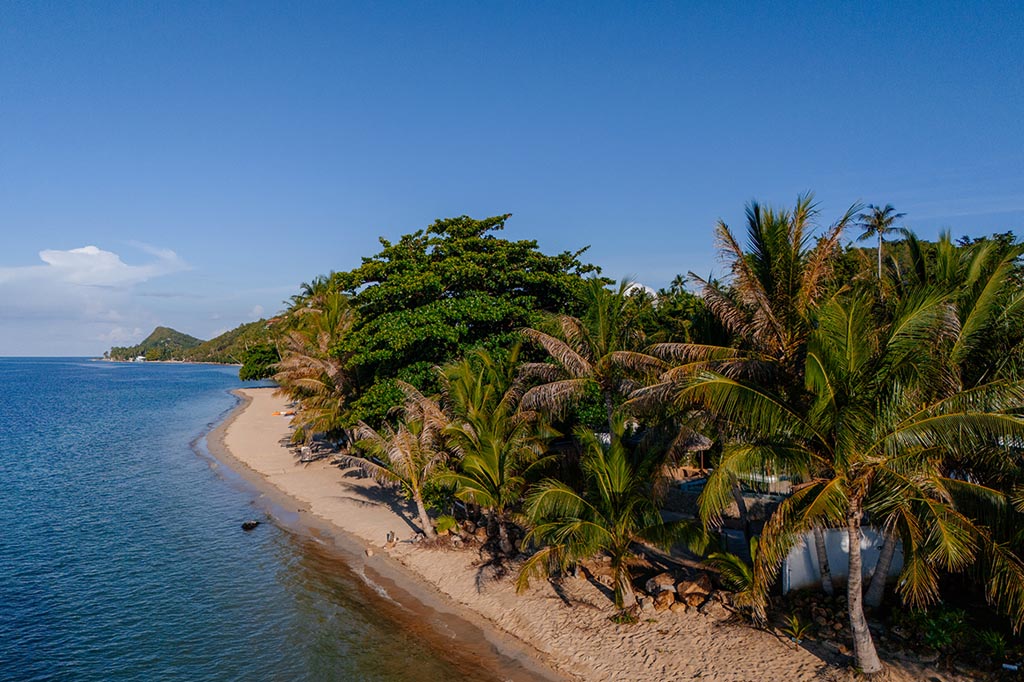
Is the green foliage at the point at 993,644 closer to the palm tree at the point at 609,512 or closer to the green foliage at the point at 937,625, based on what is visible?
the green foliage at the point at 937,625

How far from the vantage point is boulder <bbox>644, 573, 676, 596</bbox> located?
13.4m

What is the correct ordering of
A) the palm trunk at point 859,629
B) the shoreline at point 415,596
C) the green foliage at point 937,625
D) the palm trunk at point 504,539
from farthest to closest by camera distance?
1. the palm trunk at point 504,539
2. the shoreline at point 415,596
3. the green foliage at point 937,625
4. the palm trunk at point 859,629

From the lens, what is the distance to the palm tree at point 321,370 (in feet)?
91.1

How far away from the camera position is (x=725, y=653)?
11.3m

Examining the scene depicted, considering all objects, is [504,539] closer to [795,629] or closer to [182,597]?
[795,629]

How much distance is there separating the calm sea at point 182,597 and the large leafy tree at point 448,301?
702cm

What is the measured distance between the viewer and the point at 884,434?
884 cm

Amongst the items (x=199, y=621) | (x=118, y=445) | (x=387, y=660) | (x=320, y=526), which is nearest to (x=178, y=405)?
(x=118, y=445)

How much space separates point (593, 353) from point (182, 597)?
13.5 meters

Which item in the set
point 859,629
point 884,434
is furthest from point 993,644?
point 884,434

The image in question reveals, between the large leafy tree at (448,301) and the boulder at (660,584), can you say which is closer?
the boulder at (660,584)

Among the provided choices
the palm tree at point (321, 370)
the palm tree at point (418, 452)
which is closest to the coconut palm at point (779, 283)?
the palm tree at point (418, 452)

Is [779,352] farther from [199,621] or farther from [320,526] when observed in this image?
[320,526]

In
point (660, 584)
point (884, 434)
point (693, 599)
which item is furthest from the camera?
point (660, 584)
